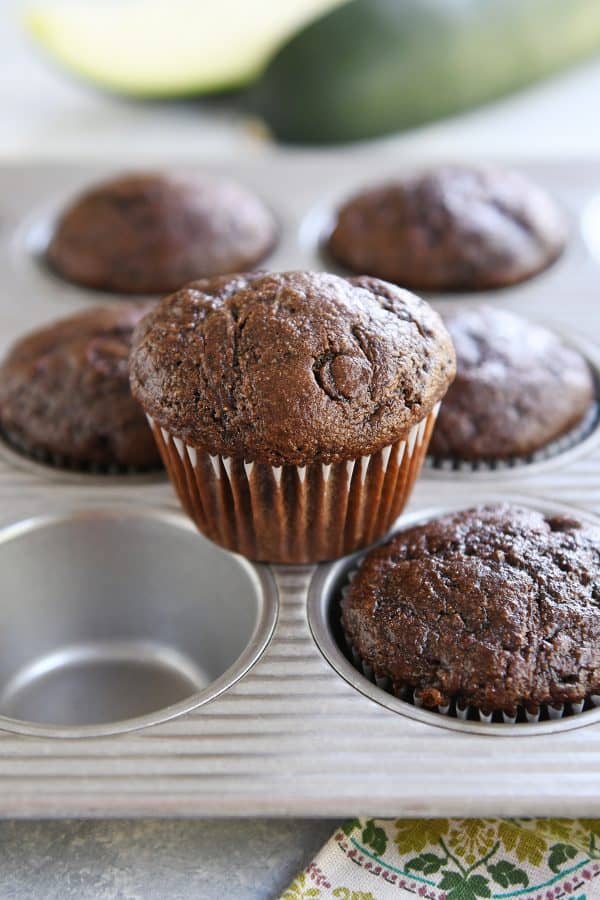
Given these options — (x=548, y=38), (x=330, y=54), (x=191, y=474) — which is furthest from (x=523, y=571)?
(x=548, y=38)

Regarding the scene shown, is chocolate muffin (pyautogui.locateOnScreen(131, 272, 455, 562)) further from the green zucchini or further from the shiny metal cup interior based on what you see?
the green zucchini

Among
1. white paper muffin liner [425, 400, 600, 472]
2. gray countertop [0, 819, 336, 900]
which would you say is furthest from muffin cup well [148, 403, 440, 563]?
gray countertop [0, 819, 336, 900]

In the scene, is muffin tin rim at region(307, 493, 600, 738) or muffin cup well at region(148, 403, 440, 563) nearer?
muffin tin rim at region(307, 493, 600, 738)

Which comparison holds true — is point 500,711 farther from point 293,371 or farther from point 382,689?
point 293,371

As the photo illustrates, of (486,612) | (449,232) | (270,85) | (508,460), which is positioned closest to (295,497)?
(486,612)

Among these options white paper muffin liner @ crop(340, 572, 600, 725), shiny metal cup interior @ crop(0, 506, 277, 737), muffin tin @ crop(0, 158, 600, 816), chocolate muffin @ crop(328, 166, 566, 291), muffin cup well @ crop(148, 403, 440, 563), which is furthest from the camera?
chocolate muffin @ crop(328, 166, 566, 291)

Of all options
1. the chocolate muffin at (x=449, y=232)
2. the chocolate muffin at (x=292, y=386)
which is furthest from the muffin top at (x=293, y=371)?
the chocolate muffin at (x=449, y=232)

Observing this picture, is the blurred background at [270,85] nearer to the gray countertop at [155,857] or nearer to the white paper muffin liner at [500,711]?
the white paper muffin liner at [500,711]
